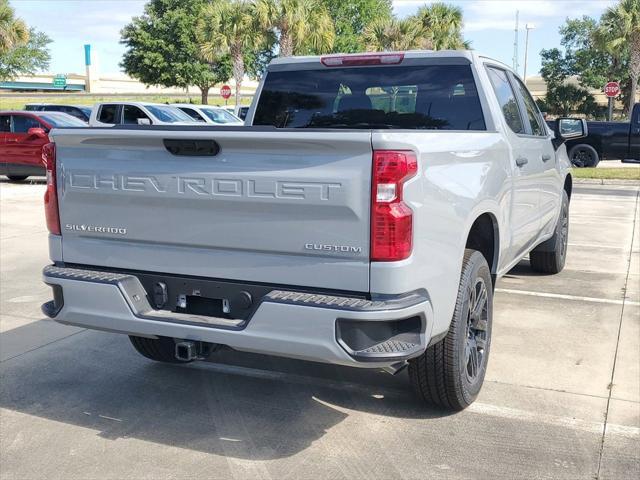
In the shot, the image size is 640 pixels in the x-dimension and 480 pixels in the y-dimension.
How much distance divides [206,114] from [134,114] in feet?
11.1

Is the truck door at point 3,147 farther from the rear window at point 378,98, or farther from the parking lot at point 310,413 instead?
the rear window at point 378,98

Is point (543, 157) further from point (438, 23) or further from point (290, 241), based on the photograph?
point (438, 23)

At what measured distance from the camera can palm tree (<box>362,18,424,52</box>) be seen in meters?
43.7

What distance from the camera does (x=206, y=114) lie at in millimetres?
22078

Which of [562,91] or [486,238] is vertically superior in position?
[562,91]

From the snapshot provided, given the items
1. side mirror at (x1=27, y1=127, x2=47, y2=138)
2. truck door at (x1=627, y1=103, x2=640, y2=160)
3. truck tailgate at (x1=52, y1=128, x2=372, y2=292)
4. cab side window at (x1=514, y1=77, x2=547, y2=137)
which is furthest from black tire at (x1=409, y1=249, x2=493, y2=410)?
truck door at (x1=627, y1=103, x2=640, y2=160)

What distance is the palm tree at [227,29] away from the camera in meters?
37.7

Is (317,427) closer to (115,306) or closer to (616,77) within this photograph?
(115,306)

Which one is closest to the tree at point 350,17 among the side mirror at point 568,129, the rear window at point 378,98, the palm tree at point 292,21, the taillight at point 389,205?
the palm tree at point 292,21

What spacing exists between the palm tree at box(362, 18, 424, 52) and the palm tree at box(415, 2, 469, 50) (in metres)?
0.50

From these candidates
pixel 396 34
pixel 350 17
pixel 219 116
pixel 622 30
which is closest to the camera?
pixel 219 116

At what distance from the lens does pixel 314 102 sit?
17.5ft

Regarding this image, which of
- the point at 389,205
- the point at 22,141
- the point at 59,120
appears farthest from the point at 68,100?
the point at 389,205

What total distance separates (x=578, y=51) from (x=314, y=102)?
48.6m
